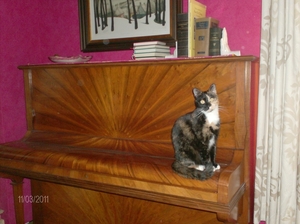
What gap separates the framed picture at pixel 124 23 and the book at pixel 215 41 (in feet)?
1.15

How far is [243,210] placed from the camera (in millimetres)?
1607

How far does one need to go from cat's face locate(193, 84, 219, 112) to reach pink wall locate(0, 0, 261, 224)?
0.53m

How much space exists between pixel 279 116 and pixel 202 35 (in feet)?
2.04

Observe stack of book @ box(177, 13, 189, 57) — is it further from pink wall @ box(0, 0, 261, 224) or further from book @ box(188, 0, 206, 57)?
pink wall @ box(0, 0, 261, 224)

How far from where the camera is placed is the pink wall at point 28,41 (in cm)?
186

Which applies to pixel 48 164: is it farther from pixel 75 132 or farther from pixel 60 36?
pixel 60 36

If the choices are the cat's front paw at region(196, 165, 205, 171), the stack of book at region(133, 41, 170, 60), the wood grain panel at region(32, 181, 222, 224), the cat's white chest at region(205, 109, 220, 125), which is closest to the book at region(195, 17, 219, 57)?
the stack of book at region(133, 41, 170, 60)

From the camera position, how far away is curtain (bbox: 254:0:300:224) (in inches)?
60.7

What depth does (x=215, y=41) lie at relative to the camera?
5.40ft

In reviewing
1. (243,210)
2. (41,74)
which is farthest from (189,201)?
(41,74)

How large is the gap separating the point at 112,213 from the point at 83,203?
0.84ft

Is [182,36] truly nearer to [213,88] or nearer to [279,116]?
[213,88]
